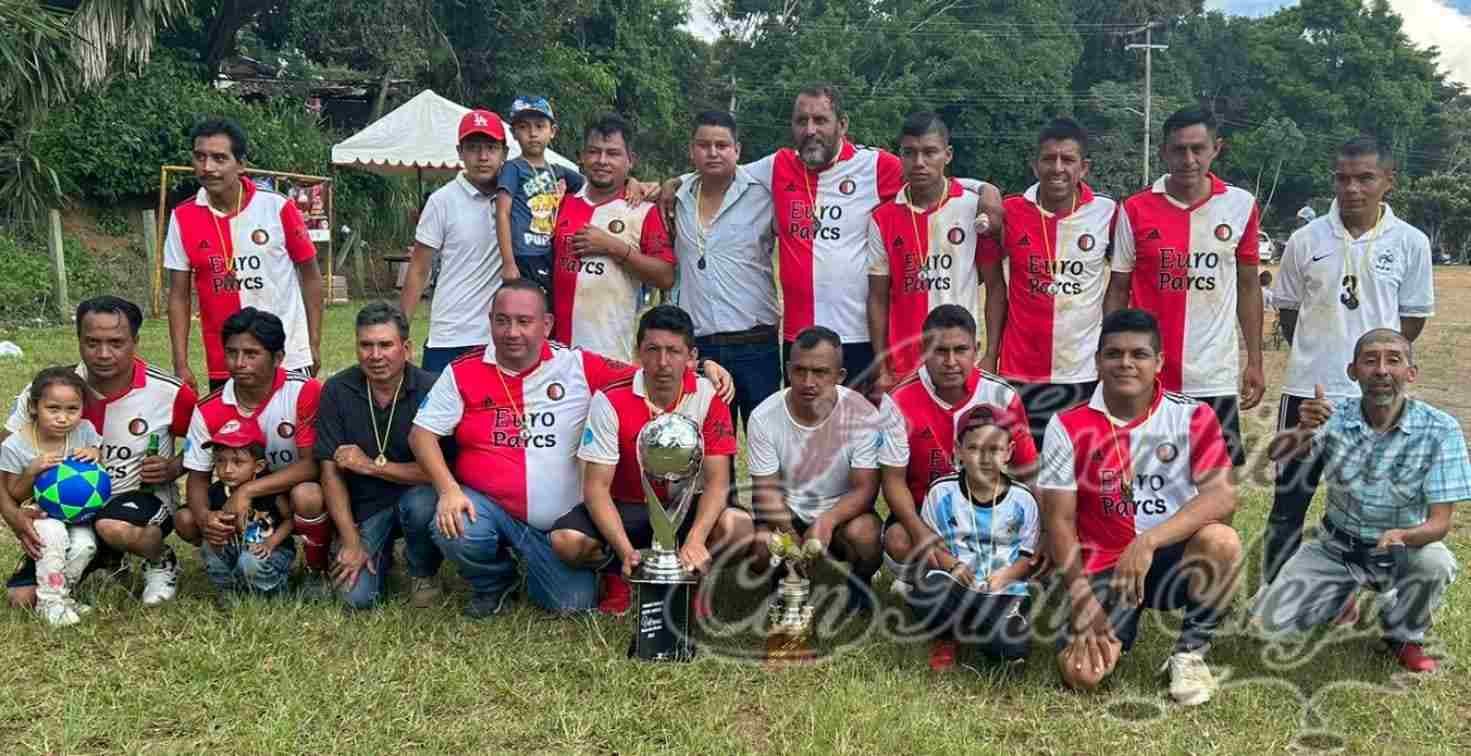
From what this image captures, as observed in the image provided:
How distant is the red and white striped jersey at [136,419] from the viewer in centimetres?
479

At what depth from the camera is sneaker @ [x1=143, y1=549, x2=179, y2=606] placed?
4.72 meters

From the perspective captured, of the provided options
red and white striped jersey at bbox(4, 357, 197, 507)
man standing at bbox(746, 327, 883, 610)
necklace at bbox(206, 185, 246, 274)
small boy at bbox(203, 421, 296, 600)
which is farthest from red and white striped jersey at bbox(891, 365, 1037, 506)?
necklace at bbox(206, 185, 246, 274)

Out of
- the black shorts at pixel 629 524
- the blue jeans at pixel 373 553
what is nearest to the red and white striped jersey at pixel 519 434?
the black shorts at pixel 629 524

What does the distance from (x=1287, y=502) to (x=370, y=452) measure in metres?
3.77

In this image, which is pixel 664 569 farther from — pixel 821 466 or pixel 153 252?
pixel 153 252

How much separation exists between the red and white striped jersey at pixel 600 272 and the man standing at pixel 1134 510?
2.02 m

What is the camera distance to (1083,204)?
16.4 ft

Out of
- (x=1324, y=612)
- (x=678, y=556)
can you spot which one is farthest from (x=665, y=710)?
(x=1324, y=612)

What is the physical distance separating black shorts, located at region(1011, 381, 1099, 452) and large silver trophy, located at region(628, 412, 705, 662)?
59.8 inches

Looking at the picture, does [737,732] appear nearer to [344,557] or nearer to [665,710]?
[665,710]

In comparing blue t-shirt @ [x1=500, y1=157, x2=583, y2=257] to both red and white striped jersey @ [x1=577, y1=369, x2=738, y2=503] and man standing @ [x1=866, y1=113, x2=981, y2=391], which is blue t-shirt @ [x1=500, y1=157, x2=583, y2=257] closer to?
red and white striped jersey @ [x1=577, y1=369, x2=738, y2=503]

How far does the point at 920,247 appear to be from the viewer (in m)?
5.03

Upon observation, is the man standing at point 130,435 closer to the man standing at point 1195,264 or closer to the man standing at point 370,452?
the man standing at point 370,452

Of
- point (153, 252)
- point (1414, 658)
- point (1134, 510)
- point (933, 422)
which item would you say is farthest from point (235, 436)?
point (153, 252)
